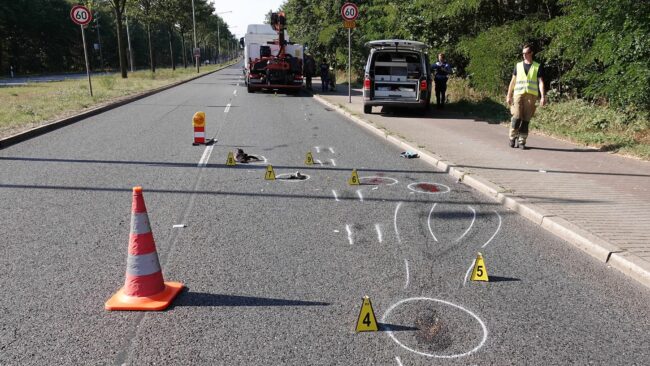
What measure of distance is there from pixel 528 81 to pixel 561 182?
119 inches

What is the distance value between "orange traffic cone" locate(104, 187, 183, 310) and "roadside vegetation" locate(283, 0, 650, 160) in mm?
8696

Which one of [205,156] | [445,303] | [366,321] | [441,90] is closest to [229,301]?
[366,321]

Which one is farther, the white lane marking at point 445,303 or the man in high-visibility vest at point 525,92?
the man in high-visibility vest at point 525,92

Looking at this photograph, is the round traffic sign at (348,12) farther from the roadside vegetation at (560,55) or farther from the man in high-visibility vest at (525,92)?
the man in high-visibility vest at (525,92)

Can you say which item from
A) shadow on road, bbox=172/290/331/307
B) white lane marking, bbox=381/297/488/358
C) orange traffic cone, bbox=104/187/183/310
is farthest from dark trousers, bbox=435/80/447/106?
orange traffic cone, bbox=104/187/183/310

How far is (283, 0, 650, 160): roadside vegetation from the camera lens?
9.33 meters

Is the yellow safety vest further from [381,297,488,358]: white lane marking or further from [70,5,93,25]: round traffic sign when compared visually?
[70,5,93,25]: round traffic sign

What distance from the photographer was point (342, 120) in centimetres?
1501

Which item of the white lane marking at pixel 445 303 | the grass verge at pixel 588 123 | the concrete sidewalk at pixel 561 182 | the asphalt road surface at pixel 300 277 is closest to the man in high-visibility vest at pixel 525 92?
the concrete sidewalk at pixel 561 182

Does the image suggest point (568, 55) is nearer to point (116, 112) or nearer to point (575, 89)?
point (575, 89)

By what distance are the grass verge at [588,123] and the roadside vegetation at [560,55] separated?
0.06ft

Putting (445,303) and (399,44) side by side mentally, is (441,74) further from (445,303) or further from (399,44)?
(445,303)

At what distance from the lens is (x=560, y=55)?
41.3 ft

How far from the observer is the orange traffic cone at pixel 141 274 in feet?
11.6
